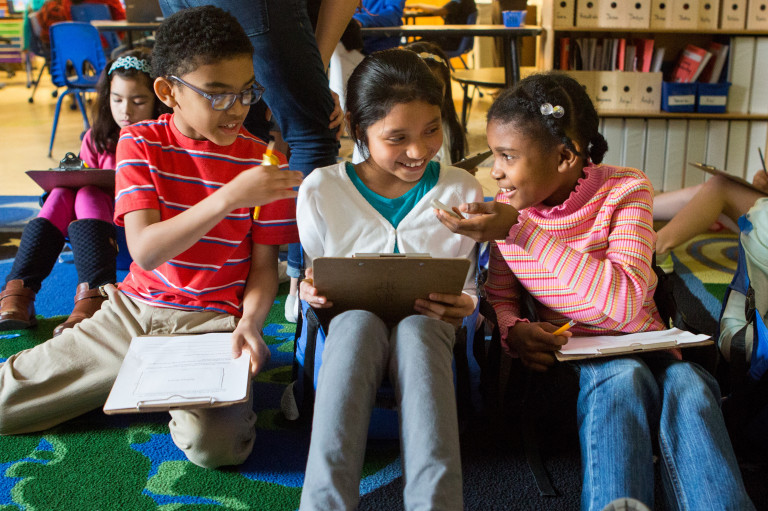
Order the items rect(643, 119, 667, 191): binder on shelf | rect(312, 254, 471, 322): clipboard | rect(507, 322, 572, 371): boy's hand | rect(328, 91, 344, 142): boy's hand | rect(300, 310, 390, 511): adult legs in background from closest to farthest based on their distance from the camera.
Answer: rect(300, 310, 390, 511): adult legs in background < rect(312, 254, 471, 322): clipboard < rect(507, 322, 572, 371): boy's hand < rect(328, 91, 344, 142): boy's hand < rect(643, 119, 667, 191): binder on shelf

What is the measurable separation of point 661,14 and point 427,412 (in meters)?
2.91

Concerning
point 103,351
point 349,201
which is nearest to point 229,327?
point 103,351

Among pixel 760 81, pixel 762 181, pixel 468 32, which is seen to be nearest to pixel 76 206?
pixel 762 181

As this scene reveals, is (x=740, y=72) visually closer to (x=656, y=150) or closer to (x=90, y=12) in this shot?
(x=656, y=150)

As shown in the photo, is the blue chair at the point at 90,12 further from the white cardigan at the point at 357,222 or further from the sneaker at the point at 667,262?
the white cardigan at the point at 357,222

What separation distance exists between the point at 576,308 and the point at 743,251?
45 centimetres

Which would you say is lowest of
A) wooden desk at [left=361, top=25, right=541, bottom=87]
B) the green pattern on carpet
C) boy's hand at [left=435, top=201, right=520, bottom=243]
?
the green pattern on carpet

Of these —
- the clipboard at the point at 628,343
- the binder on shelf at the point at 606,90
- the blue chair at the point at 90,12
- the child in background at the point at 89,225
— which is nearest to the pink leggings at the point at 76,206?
the child in background at the point at 89,225

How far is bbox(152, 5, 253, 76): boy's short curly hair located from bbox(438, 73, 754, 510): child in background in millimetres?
553

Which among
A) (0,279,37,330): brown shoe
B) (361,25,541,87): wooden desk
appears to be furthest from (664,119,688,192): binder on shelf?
(0,279,37,330): brown shoe

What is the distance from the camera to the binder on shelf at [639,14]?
3.27 m

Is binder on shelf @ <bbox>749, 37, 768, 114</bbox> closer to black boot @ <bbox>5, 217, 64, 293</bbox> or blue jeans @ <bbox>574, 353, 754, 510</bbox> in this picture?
blue jeans @ <bbox>574, 353, 754, 510</bbox>

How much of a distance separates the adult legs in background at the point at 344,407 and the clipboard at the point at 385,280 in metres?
0.04

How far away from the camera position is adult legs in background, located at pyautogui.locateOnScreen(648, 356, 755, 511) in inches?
39.7
